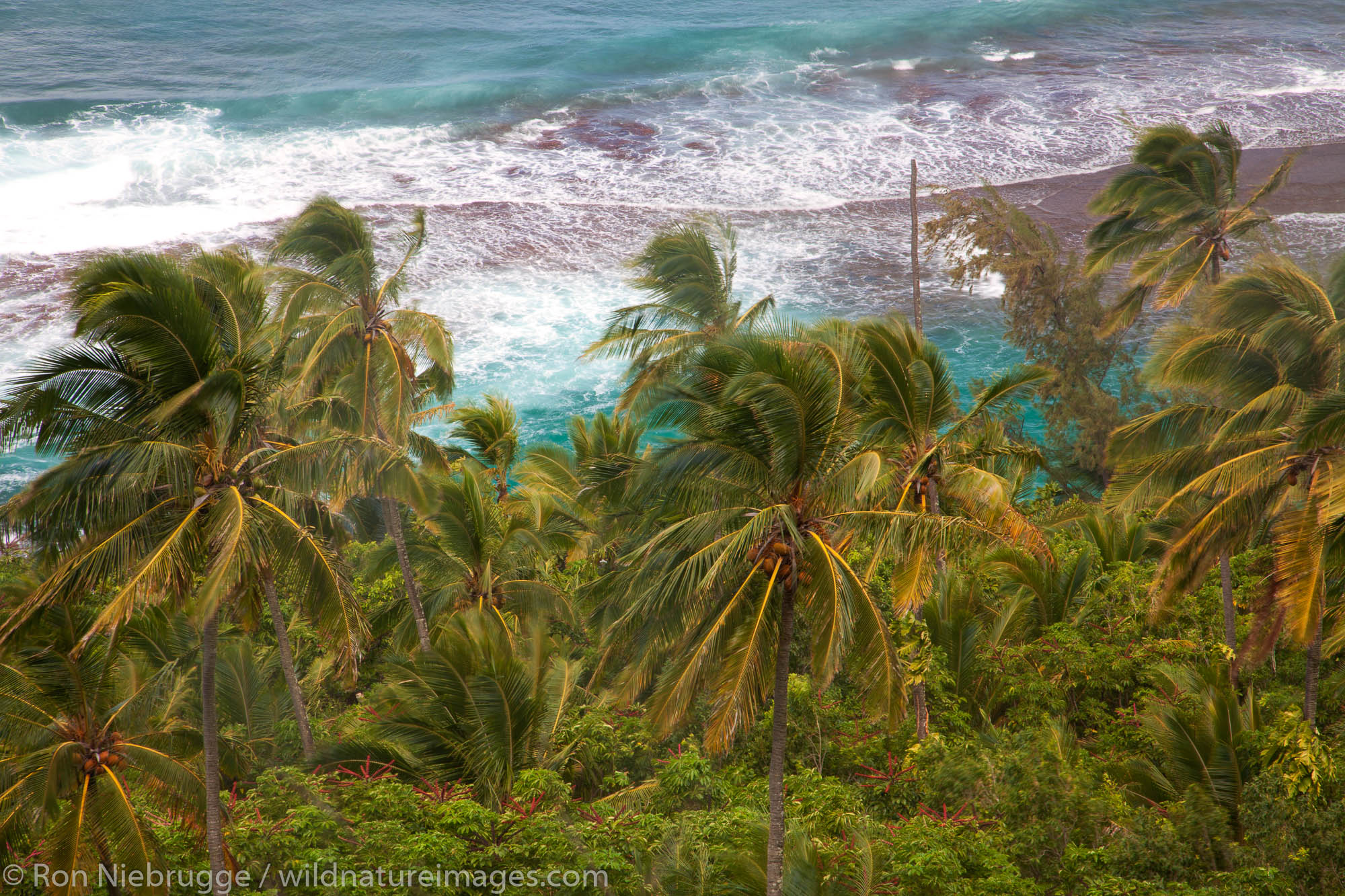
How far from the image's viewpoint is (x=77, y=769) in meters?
10.8

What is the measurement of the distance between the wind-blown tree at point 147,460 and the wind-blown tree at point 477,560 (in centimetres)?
741

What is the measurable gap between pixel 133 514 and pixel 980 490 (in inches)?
381

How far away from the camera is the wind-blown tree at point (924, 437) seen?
12734 mm

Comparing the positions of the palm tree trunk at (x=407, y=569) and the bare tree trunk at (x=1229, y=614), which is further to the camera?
the palm tree trunk at (x=407, y=569)

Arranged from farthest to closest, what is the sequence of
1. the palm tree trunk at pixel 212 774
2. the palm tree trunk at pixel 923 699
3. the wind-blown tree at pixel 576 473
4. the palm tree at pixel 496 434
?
1. the palm tree at pixel 496 434
2. the wind-blown tree at pixel 576 473
3. the palm tree trunk at pixel 923 699
4. the palm tree trunk at pixel 212 774

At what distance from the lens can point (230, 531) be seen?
31.7 ft

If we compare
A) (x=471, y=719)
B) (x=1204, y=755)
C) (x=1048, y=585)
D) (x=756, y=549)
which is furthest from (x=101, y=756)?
(x=1048, y=585)

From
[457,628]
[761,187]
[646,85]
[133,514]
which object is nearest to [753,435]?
[133,514]

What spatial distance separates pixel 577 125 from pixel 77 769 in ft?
144

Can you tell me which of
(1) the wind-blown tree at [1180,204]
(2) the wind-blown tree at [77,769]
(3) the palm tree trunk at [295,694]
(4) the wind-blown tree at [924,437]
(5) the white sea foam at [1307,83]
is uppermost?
(5) the white sea foam at [1307,83]

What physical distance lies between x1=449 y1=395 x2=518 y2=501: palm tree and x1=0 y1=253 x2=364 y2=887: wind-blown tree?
15725 millimetres

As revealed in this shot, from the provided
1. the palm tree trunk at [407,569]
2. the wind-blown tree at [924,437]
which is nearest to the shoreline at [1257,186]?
the wind-blown tree at [924,437]

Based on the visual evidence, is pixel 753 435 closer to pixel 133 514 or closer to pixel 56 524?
pixel 133 514

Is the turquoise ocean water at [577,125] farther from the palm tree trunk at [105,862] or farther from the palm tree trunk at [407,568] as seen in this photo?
the palm tree trunk at [105,862]
